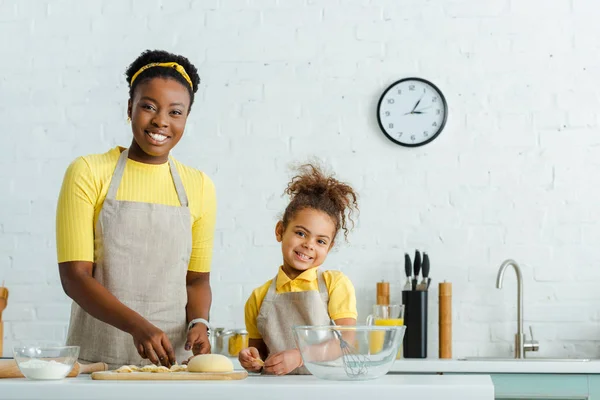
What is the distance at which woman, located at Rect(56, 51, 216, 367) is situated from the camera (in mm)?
2121

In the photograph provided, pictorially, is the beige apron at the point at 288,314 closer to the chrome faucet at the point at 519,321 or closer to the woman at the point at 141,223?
the woman at the point at 141,223

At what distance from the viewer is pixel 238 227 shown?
3695 millimetres

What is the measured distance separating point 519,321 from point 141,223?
185 centimetres

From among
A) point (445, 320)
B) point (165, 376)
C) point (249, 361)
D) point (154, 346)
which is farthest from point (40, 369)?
point (445, 320)

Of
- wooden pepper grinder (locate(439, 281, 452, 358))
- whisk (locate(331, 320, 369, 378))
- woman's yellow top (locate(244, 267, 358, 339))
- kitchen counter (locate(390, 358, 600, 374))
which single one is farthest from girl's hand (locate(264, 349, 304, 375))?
wooden pepper grinder (locate(439, 281, 452, 358))

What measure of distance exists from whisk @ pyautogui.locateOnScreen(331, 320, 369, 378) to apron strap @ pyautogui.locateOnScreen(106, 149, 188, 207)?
0.88 meters

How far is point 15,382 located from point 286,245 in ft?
2.86

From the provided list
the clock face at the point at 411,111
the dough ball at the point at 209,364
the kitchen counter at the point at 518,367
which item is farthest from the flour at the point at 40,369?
the clock face at the point at 411,111

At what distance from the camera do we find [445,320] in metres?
3.51

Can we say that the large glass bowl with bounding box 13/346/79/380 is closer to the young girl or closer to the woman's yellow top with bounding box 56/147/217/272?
the woman's yellow top with bounding box 56/147/217/272

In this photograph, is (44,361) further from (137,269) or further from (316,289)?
(316,289)

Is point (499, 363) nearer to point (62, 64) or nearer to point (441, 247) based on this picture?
point (441, 247)

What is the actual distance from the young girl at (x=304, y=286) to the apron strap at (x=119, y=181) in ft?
0.91

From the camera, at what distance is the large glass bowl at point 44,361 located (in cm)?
153
